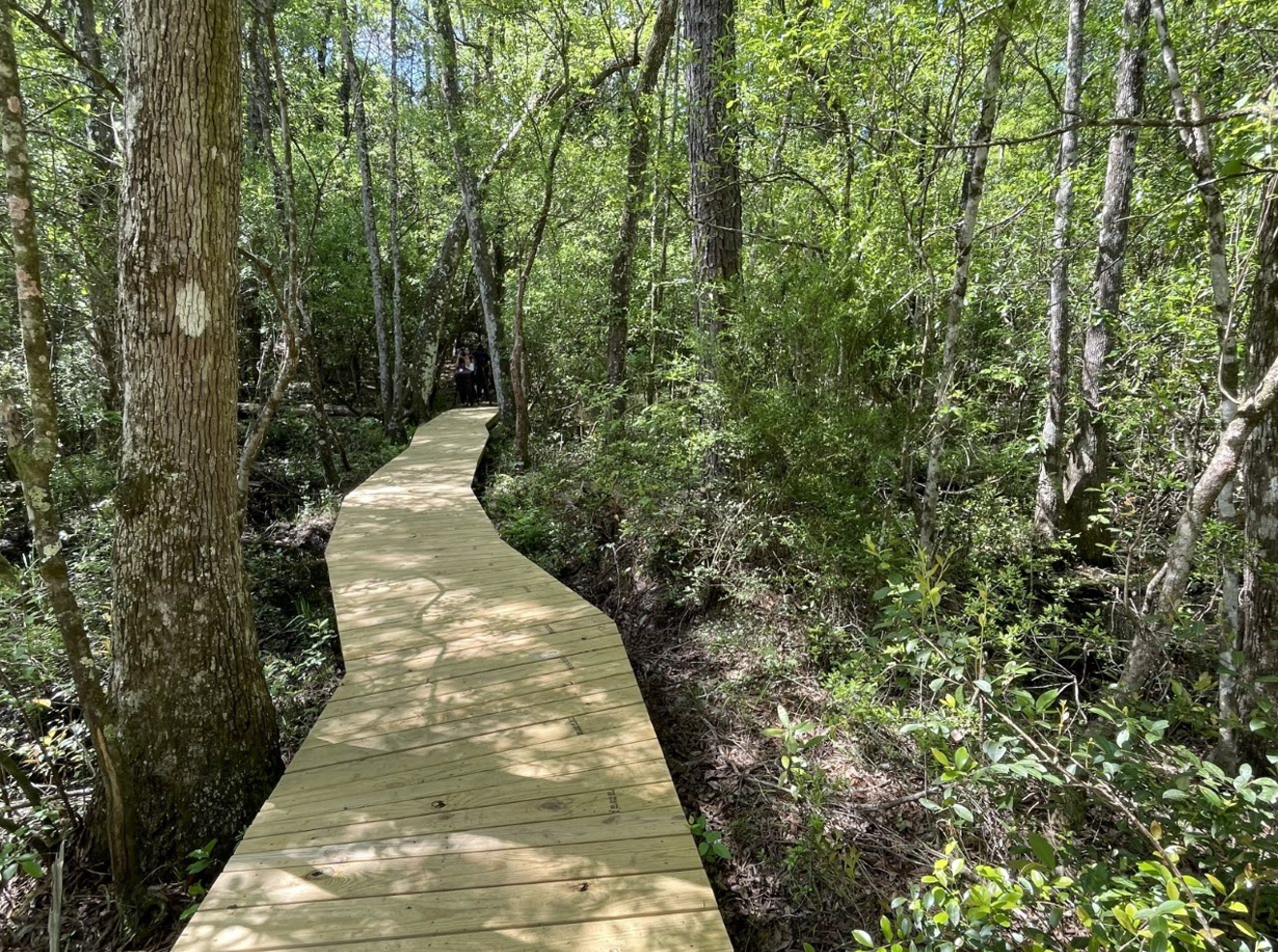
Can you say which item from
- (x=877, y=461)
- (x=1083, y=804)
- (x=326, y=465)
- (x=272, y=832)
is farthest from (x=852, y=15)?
(x=326, y=465)

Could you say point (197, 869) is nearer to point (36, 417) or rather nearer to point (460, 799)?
point (460, 799)

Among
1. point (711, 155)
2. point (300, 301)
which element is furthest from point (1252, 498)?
point (300, 301)

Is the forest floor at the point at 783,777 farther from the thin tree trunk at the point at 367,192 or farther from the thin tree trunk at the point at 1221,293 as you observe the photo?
the thin tree trunk at the point at 367,192

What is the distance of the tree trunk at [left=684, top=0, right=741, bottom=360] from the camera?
222 inches

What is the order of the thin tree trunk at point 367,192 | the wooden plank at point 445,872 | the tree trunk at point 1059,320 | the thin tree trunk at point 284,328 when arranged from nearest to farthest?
the wooden plank at point 445,872 < the tree trunk at point 1059,320 < the thin tree trunk at point 284,328 < the thin tree trunk at point 367,192

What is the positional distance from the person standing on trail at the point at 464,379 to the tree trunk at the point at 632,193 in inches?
290

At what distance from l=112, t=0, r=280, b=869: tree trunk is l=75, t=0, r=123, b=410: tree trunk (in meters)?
3.56

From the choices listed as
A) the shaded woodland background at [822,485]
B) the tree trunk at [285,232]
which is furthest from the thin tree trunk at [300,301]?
the shaded woodland background at [822,485]

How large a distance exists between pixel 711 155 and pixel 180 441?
4852 mm

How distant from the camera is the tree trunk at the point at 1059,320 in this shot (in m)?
5.22

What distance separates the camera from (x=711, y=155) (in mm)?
5707

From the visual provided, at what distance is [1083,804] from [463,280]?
14.6 meters

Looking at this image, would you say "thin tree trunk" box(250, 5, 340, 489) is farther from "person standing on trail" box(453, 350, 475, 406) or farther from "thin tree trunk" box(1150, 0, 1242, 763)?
"thin tree trunk" box(1150, 0, 1242, 763)

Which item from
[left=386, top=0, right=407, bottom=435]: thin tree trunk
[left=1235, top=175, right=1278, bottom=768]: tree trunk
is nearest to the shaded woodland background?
[left=1235, top=175, right=1278, bottom=768]: tree trunk
